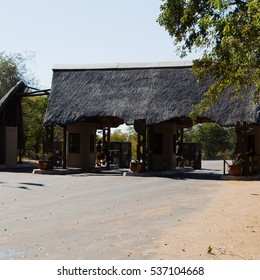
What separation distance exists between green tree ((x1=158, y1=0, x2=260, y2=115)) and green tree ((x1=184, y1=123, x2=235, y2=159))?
138 ft

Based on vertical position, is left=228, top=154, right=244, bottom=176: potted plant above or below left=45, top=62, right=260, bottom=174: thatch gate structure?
below

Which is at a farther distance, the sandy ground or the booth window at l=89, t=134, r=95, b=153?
the booth window at l=89, t=134, r=95, b=153

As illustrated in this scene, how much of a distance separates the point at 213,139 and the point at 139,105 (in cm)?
3184

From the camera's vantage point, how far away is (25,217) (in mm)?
10664

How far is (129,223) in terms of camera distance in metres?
9.99

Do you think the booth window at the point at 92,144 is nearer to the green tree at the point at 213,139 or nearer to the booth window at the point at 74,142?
the booth window at the point at 74,142

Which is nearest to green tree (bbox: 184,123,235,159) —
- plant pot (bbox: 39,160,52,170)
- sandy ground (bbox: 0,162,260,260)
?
plant pot (bbox: 39,160,52,170)

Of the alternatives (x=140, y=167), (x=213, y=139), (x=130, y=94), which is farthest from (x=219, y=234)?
(x=213, y=139)

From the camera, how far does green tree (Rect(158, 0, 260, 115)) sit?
984 cm

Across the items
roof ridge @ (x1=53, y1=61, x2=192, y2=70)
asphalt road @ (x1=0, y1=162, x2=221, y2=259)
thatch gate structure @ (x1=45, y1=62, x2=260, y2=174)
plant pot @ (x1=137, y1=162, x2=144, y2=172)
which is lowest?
asphalt road @ (x1=0, y1=162, x2=221, y2=259)

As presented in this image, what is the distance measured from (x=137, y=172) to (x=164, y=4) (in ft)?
38.9

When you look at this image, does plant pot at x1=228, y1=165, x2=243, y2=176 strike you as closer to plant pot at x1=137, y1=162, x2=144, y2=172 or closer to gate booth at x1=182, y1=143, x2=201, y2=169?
plant pot at x1=137, y1=162, x2=144, y2=172

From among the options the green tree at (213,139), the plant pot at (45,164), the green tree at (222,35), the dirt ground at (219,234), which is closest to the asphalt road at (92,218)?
the dirt ground at (219,234)

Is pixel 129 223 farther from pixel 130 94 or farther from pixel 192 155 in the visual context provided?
pixel 192 155
